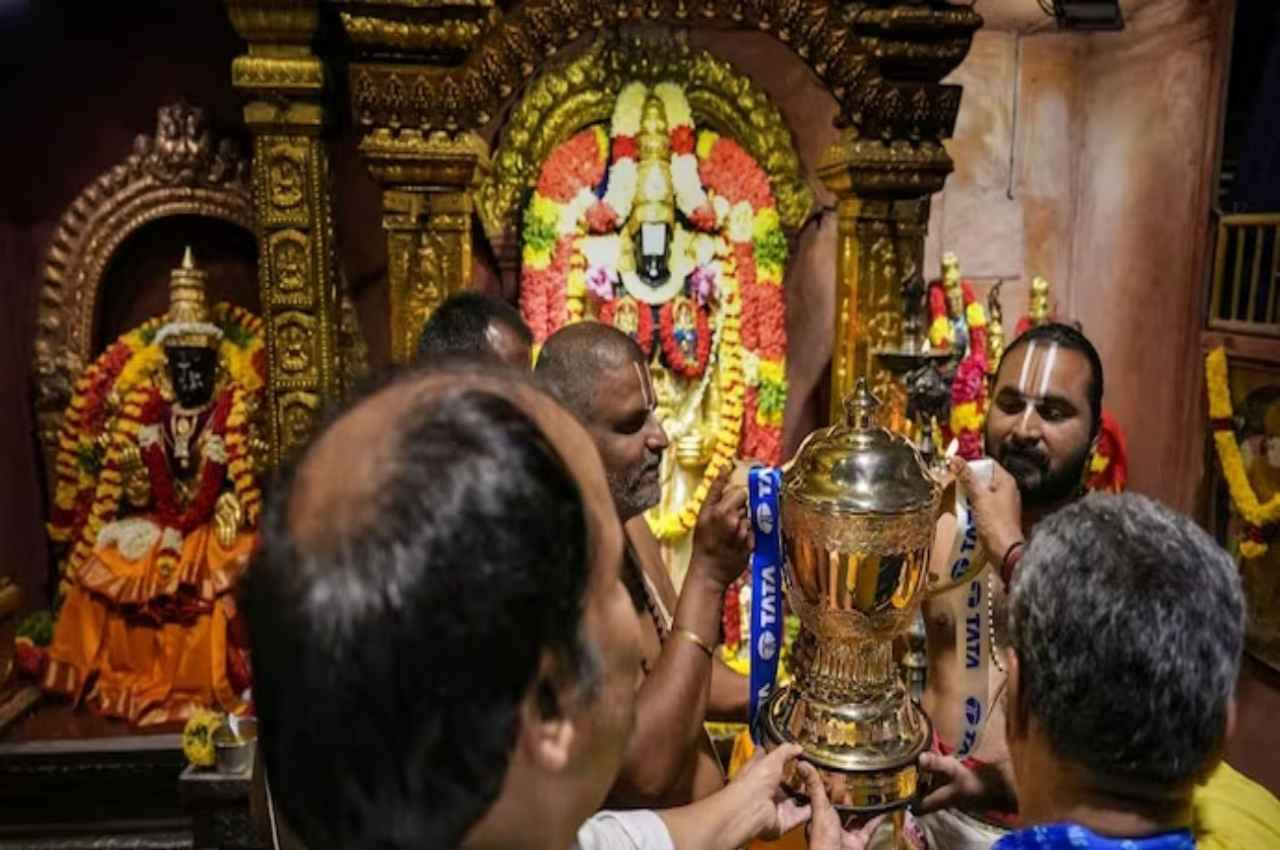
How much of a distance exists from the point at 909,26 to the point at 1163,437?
7.65 feet

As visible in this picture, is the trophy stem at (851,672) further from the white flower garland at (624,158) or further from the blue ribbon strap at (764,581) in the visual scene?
the white flower garland at (624,158)

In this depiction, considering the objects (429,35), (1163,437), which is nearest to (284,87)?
(429,35)

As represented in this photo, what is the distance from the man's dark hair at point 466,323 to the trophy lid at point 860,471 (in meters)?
1.00

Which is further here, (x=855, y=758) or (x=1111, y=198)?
(x=1111, y=198)

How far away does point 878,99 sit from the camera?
3633mm

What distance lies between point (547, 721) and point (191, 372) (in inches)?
149

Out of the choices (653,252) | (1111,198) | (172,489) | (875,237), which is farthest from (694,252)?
(172,489)

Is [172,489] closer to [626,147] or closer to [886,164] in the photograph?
[626,147]

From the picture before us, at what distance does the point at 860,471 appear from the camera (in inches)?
54.1

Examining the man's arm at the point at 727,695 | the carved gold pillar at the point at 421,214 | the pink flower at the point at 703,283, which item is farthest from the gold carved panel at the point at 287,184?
the man's arm at the point at 727,695

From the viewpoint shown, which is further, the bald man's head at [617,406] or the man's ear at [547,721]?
the bald man's head at [617,406]

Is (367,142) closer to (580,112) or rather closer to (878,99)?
(580,112)

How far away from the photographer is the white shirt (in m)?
1.08

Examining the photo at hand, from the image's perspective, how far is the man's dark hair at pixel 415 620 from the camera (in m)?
0.63
